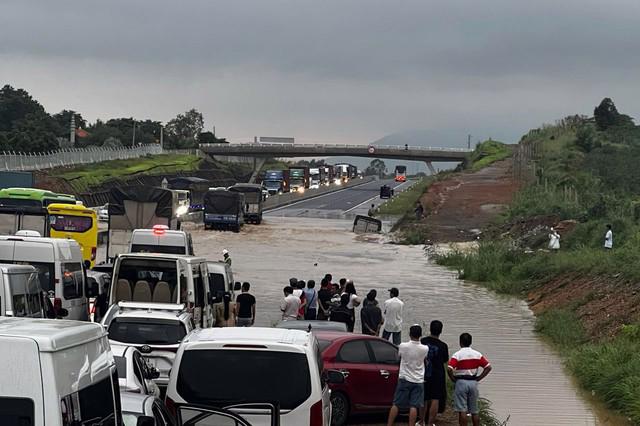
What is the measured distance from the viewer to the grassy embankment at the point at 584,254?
69.3ft

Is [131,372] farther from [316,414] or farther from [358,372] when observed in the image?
[358,372]

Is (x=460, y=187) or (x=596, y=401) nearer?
(x=596, y=401)

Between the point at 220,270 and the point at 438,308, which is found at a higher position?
the point at 220,270

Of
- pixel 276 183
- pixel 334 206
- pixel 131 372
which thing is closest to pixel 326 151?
pixel 276 183

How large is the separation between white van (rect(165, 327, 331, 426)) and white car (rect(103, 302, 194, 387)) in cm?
537

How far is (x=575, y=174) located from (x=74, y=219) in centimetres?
4930

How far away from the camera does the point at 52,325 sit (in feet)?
21.5

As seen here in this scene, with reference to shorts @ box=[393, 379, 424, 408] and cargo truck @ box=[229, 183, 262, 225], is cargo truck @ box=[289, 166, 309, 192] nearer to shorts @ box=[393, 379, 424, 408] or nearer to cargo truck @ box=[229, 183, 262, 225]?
cargo truck @ box=[229, 183, 262, 225]

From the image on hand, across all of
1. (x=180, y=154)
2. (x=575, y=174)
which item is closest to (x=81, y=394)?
(x=575, y=174)

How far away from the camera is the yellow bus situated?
33.2 m

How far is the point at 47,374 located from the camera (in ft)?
19.1

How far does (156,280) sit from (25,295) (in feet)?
18.1

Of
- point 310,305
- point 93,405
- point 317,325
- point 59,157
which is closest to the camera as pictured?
point 93,405

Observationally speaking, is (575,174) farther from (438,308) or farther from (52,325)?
(52,325)
